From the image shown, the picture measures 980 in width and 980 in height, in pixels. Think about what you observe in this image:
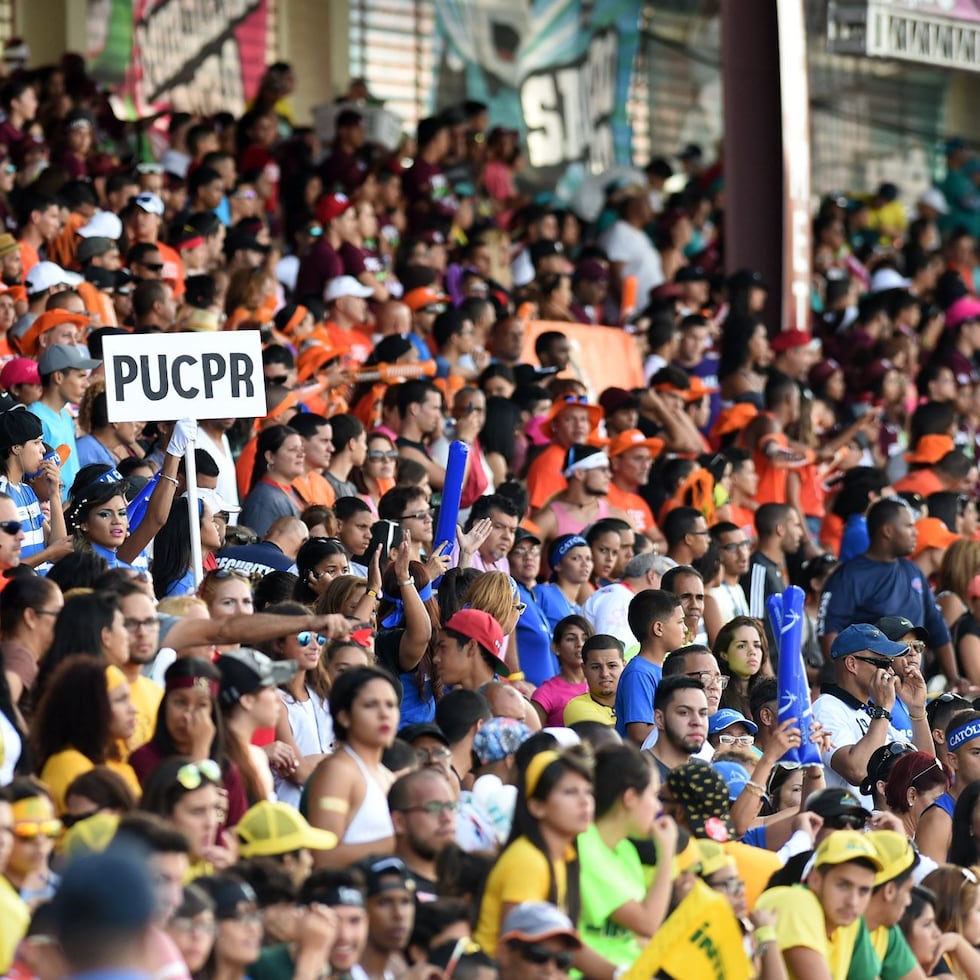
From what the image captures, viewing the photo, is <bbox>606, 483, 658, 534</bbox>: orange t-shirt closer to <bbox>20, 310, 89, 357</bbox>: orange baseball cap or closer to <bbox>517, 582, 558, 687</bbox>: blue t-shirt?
<bbox>517, 582, 558, 687</bbox>: blue t-shirt

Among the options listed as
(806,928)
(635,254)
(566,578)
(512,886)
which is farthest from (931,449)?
(512,886)

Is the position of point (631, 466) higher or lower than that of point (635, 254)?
lower

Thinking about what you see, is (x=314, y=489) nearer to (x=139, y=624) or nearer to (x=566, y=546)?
(x=566, y=546)

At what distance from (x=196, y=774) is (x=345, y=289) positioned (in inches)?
283

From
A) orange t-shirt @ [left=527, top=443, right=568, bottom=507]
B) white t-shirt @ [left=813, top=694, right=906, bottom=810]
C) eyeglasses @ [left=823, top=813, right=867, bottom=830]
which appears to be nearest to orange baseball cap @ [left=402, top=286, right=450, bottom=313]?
orange t-shirt @ [left=527, top=443, right=568, bottom=507]

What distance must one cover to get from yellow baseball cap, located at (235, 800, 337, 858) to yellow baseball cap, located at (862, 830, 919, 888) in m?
1.69

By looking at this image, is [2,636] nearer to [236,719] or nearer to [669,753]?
[236,719]

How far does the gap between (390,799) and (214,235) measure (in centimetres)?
692

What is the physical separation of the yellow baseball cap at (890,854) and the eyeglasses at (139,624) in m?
2.15

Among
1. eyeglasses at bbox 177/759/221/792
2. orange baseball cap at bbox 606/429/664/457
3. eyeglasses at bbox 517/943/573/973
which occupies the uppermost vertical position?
orange baseball cap at bbox 606/429/664/457

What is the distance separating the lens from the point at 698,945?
5.91 m

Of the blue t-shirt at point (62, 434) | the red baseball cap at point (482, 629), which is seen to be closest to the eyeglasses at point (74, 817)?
the red baseball cap at point (482, 629)

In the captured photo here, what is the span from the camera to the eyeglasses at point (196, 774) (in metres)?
5.58

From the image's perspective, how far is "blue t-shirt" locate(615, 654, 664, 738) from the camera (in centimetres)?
830
